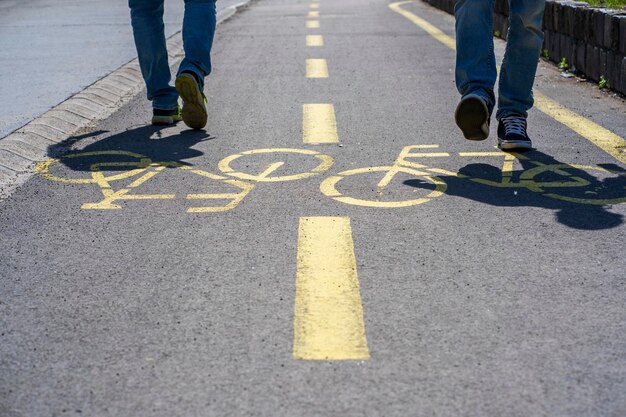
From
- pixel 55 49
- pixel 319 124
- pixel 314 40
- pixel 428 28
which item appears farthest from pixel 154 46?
pixel 428 28

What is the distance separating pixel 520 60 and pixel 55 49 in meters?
5.75

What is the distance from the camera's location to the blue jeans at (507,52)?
559 centimetres

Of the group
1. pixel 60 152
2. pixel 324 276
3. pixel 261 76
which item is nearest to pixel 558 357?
pixel 324 276

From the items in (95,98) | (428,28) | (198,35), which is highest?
(198,35)

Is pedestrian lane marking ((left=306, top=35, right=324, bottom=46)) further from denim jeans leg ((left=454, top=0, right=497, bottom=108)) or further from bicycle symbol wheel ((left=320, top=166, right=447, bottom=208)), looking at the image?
bicycle symbol wheel ((left=320, top=166, right=447, bottom=208))

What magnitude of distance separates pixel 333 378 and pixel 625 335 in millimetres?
900

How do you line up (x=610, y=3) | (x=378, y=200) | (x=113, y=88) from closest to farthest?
1. (x=378, y=200)
2. (x=113, y=88)
3. (x=610, y=3)

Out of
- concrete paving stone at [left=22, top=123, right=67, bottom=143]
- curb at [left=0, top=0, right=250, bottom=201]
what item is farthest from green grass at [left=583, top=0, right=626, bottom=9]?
concrete paving stone at [left=22, top=123, right=67, bottom=143]

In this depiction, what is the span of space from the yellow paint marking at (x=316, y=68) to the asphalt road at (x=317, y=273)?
230 centimetres

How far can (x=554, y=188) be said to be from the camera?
4.73 m

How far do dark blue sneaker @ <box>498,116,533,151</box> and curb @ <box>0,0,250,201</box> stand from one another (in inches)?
99.9

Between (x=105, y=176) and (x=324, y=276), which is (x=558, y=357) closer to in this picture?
(x=324, y=276)

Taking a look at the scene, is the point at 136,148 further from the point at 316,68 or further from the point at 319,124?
the point at 316,68

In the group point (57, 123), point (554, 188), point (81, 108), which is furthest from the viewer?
point (81, 108)
